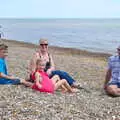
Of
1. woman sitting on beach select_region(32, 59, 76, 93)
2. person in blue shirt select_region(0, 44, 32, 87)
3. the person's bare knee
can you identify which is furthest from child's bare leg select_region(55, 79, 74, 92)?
the person's bare knee

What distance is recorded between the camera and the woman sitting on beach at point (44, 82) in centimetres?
861

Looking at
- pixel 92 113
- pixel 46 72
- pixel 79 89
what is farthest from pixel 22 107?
pixel 79 89

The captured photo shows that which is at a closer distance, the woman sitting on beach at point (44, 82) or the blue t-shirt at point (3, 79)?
the woman sitting on beach at point (44, 82)

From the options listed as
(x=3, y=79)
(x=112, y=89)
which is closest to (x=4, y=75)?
(x=3, y=79)

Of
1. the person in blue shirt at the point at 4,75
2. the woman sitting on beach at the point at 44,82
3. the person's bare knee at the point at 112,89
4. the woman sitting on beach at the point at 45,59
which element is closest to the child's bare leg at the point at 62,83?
the woman sitting on beach at the point at 44,82

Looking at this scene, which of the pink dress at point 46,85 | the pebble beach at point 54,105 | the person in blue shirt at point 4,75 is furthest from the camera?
the person in blue shirt at point 4,75

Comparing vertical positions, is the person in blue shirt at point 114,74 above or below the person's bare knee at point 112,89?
above

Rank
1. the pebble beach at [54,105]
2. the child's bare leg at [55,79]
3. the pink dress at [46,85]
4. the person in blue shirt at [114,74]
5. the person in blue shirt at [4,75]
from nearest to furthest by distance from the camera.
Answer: the pebble beach at [54,105]
the pink dress at [46,85]
the person in blue shirt at [4,75]
the child's bare leg at [55,79]
the person in blue shirt at [114,74]

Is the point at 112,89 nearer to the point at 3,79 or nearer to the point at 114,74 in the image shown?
the point at 114,74

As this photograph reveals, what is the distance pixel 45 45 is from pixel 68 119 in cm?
295

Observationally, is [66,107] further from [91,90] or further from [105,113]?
[91,90]

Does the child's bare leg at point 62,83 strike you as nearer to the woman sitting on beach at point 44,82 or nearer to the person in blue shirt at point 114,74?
the woman sitting on beach at point 44,82

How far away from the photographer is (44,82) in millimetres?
8656

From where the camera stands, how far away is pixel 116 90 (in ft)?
29.5
